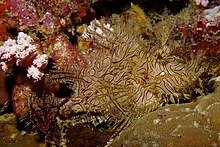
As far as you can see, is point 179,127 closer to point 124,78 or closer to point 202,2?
point 124,78

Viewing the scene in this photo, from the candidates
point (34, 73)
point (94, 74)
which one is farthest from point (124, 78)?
point (34, 73)

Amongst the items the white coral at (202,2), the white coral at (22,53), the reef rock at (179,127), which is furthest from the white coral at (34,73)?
the white coral at (202,2)

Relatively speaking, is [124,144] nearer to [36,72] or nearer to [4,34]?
[36,72]

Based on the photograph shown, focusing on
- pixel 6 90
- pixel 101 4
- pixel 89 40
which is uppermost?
pixel 101 4

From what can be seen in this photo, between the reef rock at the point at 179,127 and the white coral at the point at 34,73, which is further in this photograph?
Result: the white coral at the point at 34,73

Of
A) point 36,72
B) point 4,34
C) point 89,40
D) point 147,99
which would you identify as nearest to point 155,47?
point 147,99

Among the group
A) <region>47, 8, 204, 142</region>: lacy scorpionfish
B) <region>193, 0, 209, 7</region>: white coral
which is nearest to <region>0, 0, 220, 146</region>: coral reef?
<region>47, 8, 204, 142</region>: lacy scorpionfish

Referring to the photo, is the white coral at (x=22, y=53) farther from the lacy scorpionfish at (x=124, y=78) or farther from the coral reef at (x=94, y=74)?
the lacy scorpionfish at (x=124, y=78)

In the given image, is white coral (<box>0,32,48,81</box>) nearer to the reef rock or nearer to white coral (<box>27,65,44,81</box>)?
white coral (<box>27,65,44,81</box>)
